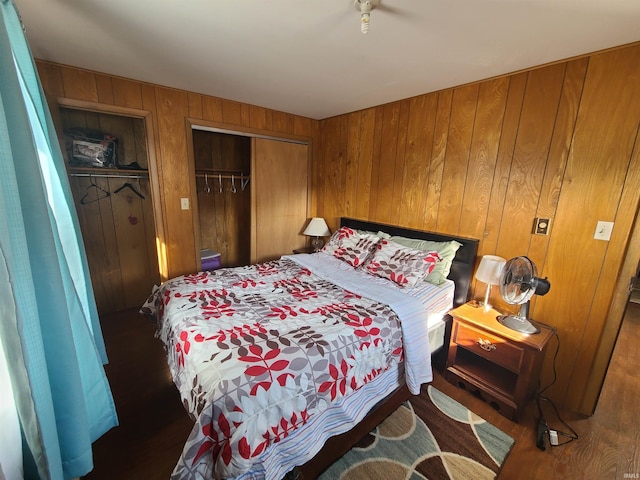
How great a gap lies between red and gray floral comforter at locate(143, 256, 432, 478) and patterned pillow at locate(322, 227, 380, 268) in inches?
22.3

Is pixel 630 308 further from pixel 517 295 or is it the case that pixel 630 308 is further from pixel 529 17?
pixel 529 17

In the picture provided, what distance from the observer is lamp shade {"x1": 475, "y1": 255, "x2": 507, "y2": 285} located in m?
1.89

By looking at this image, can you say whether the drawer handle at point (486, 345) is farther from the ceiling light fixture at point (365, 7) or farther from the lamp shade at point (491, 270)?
the ceiling light fixture at point (365, 7)

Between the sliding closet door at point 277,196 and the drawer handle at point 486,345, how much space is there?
7.91 ft

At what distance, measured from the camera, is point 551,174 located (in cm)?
183

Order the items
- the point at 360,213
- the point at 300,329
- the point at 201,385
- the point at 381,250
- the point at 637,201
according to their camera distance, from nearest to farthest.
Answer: the point at 201,385, the point at 300,329, the point at 637,201, the point at 381,250, the point at 360,213

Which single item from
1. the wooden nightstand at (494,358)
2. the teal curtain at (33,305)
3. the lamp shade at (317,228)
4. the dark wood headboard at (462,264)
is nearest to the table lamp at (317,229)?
the lamp shade at (317,228)

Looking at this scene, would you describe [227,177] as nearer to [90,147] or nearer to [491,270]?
[90,147]

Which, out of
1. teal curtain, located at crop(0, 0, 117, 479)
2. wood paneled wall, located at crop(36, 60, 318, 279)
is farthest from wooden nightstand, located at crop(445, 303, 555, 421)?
wood paneled wall, located at crop(36, 60, 318, 279)

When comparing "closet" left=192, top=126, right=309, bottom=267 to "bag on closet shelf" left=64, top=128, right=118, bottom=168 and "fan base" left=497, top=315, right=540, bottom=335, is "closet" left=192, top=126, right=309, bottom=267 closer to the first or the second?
"bag on closet shelf" left=64, top=128, right=118, bottom=168

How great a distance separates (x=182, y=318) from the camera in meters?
1.53

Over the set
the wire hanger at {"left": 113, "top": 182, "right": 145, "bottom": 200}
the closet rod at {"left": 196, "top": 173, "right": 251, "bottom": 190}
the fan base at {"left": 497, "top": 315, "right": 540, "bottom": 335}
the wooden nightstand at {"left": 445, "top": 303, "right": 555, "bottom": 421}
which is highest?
the closet rod at {"left": 196, "top": 173, "right": 251, "bottom": 190}

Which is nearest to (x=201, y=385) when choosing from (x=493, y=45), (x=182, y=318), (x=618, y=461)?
(x=182, y=318)

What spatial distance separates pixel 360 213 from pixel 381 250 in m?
0.80
